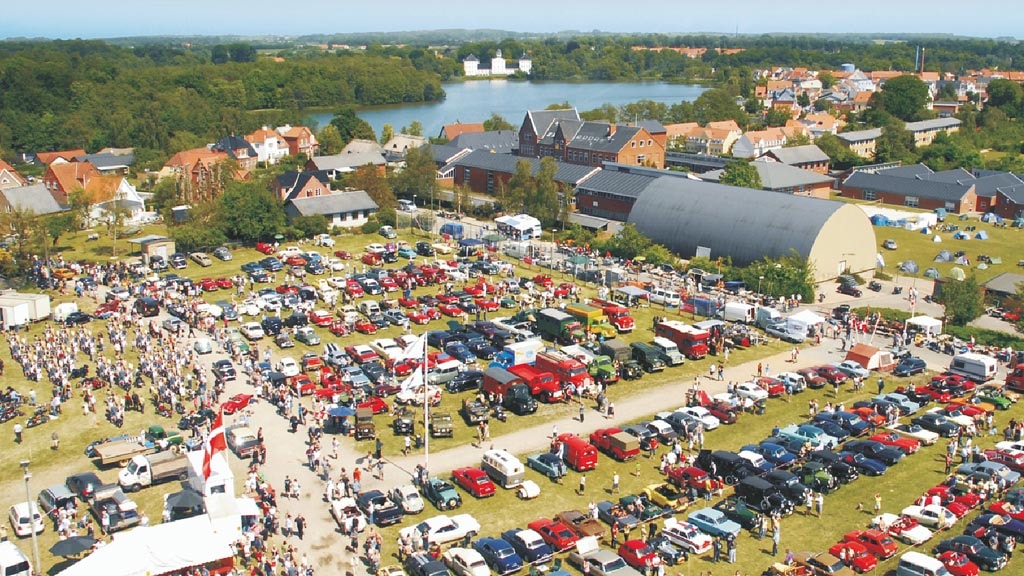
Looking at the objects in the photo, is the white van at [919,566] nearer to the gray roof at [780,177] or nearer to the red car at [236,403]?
the red car at [236,403]

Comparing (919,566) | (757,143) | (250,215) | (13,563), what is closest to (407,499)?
(13,563)

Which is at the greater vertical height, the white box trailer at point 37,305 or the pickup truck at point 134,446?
the white box trailer at point 37,305

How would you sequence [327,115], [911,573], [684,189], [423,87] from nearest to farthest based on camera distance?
[911,573] < [684,189] < [327,115] < [423,87]

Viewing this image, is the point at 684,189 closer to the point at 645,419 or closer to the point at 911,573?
the point at 645,419

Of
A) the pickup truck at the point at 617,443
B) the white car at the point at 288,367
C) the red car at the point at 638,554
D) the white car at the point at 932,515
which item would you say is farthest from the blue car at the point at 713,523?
the white car at the point at 288,367

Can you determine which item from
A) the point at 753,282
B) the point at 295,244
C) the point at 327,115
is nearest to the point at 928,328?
the point at 753,282

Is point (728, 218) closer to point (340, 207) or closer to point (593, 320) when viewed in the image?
point (593, 320)
